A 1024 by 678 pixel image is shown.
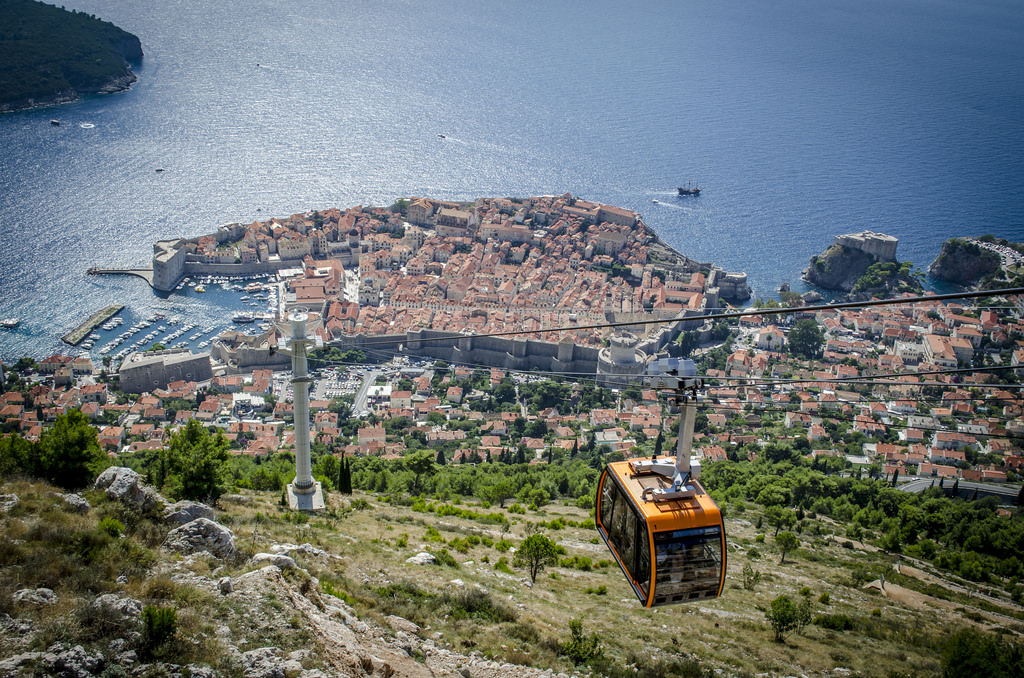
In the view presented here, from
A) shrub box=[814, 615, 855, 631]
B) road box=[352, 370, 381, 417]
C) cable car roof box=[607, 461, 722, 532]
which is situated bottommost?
road box=[352, 370, 381, 417]

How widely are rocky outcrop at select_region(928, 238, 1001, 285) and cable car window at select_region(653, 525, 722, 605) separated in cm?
3140

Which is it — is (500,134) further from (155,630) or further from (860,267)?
(155,630)

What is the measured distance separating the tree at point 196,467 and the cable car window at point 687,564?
18.3ft

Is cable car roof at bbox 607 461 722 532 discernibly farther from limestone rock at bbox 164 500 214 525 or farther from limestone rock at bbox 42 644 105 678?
limestone rock at bbox 164 500 214 525

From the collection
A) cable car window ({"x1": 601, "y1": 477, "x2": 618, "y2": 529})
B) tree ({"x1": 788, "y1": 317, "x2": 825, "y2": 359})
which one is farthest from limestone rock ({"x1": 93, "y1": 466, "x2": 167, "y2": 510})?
tree ({"x1": 788, "y1": 317, "x2": 825, "y2": 359})

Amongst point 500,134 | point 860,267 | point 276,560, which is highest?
point 500,134

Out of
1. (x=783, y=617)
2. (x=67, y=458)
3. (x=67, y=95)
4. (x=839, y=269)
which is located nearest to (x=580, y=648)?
(x=783, y=617)

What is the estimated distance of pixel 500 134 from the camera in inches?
1826

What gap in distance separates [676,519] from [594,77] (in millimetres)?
57978

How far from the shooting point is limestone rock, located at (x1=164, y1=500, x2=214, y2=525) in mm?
6496

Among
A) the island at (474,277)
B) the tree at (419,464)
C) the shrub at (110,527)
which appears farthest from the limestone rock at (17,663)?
the island at (474,277)

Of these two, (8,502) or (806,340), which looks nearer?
(8,502)

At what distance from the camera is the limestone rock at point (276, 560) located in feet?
19.6

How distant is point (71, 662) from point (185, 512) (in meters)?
2.40
